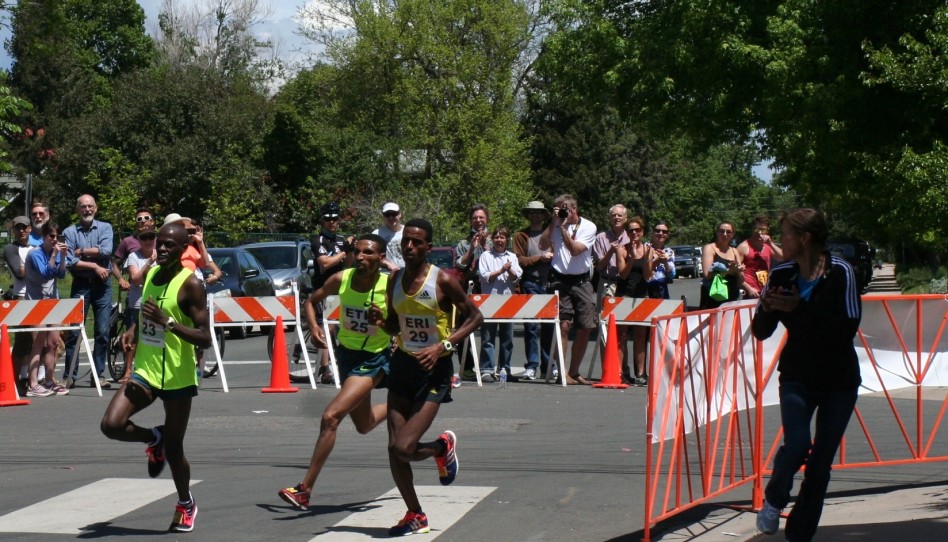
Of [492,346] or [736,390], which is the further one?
[492,346]

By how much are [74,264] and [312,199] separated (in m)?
31.5

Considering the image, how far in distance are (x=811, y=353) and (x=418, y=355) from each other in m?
2.19

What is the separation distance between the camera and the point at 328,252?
14.7 metres

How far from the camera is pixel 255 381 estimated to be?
1535 cm

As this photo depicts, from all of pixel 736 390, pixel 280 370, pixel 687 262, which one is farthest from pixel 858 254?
pixel 736 390

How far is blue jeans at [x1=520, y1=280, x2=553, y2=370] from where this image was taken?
14.9m

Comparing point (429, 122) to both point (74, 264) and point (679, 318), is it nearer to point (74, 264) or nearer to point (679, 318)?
point (74, 264)

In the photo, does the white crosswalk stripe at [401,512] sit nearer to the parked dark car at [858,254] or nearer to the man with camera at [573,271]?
the man with camera at [573,271]

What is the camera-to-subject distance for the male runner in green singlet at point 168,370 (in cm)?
720

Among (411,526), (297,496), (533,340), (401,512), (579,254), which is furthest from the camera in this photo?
(533,340)

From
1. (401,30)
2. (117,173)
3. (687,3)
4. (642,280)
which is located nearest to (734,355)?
(642,280)

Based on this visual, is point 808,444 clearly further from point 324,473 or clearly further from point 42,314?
point 42,314

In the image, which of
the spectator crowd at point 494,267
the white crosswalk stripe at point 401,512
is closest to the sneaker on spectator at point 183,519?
the white crosswalk stripe at point 401,512

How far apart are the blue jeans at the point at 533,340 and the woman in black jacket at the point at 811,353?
28.3 ft
